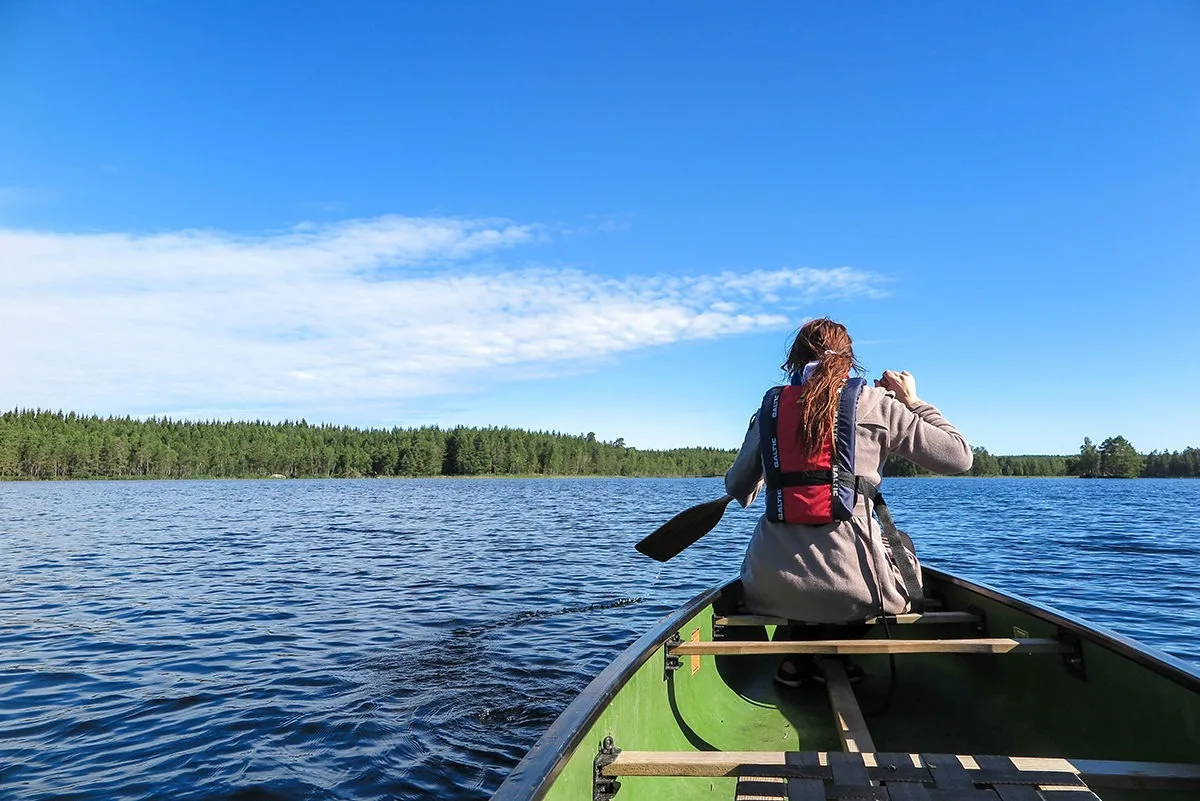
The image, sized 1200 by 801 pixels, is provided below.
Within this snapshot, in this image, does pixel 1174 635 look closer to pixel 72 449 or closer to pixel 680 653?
pixel 680 653

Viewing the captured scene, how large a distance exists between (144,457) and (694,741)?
420ft

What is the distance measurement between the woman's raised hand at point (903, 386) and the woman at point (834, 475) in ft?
0.16

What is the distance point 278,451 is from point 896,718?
444 ft

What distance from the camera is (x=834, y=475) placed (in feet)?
12.3

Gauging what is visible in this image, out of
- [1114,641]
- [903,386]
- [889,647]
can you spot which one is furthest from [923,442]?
[1114,641]

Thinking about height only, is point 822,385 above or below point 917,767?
above

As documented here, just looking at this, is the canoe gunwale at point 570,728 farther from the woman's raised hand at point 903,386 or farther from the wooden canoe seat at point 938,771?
the woman's raised hand at point 903,386

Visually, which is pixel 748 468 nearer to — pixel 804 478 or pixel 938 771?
pixel 804 478

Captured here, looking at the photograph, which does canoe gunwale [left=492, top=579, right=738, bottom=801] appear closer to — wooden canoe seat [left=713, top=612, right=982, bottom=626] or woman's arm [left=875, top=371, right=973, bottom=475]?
wooden canoe seat [left=713, top=612, right=982, bottom=626]

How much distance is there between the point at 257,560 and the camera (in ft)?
56.4

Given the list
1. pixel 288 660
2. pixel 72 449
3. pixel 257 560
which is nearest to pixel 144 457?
pixel 72 449

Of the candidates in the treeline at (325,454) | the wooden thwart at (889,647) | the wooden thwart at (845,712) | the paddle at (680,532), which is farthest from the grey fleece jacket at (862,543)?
the treeline at (325,454)

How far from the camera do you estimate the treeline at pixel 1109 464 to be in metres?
131

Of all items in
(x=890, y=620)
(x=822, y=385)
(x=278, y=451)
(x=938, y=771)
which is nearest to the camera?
(x=938, y=771)
